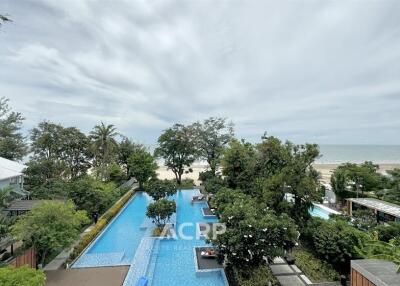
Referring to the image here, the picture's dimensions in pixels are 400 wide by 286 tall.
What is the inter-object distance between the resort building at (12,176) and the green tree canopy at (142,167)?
1297 cm

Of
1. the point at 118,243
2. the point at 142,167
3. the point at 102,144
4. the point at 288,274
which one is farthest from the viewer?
the point at 142,167

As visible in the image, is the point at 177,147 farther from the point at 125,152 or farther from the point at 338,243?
the point at 338,243

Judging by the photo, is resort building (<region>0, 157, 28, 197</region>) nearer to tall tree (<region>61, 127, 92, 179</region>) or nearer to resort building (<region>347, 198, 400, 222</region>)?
tall tree (<region>61, 127, 92, 179</region>)

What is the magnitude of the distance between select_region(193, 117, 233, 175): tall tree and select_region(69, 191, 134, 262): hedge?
529 inches

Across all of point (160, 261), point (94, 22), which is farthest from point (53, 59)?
point (160, 261)

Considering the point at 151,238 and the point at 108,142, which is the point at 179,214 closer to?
the point at 151,238

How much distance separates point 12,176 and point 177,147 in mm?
20865

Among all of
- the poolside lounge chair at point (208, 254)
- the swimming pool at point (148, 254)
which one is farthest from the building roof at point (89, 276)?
the poolside lounge chair at point (208, 254)

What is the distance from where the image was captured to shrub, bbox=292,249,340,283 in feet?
43.1

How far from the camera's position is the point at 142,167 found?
3628 centimetres

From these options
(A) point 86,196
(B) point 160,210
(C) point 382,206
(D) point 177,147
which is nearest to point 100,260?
(B) point 160,210

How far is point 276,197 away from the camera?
1808cm

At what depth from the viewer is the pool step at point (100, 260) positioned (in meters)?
14.8

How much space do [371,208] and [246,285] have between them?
14.6 metres
